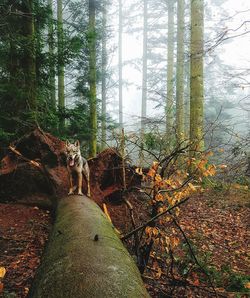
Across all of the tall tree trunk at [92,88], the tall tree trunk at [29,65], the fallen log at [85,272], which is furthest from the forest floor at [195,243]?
the tall tree trunk at [92,88]

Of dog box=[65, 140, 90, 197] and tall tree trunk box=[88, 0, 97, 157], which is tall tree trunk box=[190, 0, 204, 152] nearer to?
tall tree trunk box=[88, 0, 97, 157]

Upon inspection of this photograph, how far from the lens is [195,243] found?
626cm

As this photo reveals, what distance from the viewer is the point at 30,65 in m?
8.97

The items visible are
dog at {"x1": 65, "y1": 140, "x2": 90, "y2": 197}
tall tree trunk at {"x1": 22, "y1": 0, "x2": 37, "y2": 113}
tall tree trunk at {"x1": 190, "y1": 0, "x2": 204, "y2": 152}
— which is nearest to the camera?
dog at {"x1": 65, "y1": 140, "x2": 90, "y2": 197}

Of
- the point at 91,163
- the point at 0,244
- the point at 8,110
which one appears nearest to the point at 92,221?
the point at 0,244

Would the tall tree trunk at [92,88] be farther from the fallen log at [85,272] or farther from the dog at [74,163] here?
the fallen log at [85,272]

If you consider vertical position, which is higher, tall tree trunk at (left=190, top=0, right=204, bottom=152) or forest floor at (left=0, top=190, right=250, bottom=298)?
tall tree trunk at (left=190, top=0, right=204, bottom=152)

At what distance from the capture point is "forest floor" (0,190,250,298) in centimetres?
399

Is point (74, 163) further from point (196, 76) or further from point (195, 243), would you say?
point (196, 76)

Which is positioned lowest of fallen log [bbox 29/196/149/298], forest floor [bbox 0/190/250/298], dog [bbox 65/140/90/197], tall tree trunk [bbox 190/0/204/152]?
forest floor [bbox 0/190/250/298]

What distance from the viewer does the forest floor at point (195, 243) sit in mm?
3991

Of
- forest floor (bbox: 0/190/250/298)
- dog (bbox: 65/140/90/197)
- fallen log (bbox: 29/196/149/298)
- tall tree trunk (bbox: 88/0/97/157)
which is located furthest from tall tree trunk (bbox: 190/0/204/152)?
fallen log (bbox: 29/196/149/298)

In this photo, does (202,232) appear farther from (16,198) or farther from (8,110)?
(8,110)

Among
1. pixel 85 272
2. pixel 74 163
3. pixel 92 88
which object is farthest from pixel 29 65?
pixel 85 272
